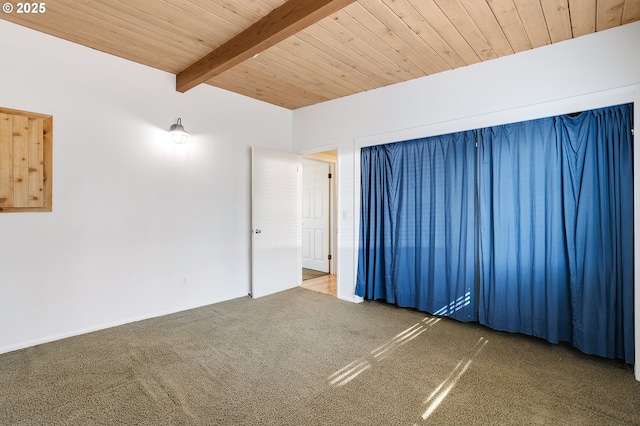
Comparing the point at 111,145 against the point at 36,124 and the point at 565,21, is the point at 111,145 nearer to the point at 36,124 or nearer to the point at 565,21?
the point at 36,124

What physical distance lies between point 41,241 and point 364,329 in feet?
9.72

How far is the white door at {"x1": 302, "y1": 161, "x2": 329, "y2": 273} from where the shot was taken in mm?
6020

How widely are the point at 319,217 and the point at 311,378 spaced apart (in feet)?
Result: 13.2

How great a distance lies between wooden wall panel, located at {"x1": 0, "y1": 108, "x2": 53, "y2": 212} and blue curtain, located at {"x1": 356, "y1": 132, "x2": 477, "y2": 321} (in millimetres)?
3154

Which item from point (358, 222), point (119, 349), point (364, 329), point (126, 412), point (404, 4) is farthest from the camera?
point (358, 222)

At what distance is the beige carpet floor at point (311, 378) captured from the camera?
6.12 feet

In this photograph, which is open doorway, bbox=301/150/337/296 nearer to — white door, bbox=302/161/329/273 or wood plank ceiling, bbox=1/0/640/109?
white door, bbox=302/161/329/273

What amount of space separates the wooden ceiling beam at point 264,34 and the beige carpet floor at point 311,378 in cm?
246

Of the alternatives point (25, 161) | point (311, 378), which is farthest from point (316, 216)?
point (25, 161)

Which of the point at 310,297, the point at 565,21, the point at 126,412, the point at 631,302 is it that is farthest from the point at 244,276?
the point at 565,21

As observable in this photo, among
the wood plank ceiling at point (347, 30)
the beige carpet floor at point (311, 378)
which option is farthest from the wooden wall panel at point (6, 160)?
the beige carpet floor at point (311, 378)

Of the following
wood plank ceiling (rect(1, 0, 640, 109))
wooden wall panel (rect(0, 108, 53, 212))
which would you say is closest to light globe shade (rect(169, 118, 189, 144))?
wood plank ceiling (rect(1, 0, 640, 109))

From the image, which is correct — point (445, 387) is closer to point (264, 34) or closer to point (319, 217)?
point (264, 34)

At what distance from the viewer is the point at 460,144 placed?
3326 mm
